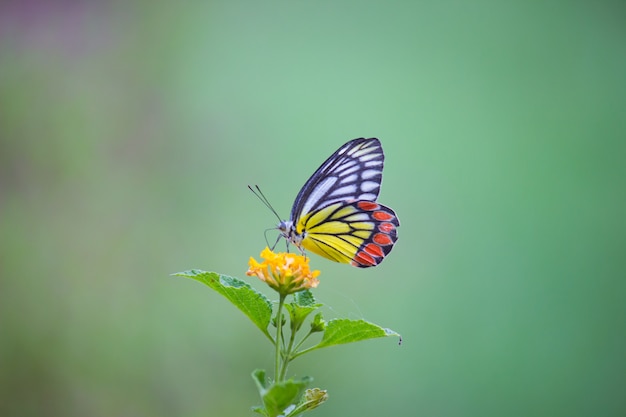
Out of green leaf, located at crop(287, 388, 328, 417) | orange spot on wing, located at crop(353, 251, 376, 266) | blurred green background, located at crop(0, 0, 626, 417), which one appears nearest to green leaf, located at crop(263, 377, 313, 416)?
green leaf, located at crop(287, 388, 328, 417)

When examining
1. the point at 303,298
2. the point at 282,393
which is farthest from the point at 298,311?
the point at 282,393

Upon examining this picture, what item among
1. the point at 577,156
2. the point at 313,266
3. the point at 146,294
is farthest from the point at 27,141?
the point at 577,156

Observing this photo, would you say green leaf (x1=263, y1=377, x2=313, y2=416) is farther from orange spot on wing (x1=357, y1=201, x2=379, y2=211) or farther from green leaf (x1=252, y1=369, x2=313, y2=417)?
orange spot on wing (x1=357, y1=201, x2=379, y2=211)

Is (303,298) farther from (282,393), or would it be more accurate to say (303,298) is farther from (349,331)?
(282,393)

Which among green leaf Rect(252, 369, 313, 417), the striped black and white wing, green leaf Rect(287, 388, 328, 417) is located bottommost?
green leaf Rect(252, 369, 313, 417)

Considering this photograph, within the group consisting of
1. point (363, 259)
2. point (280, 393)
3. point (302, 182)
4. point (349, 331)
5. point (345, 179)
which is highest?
point (302, 182)

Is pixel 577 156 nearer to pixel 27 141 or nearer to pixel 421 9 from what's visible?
pixel 421 9

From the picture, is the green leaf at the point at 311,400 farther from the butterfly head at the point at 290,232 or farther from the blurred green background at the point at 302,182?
the blurred green background at the point at 302,182

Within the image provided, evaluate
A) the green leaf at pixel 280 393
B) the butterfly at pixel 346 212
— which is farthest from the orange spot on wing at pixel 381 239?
the green leaf at pixel 280 393
